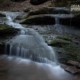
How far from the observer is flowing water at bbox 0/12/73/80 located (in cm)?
707

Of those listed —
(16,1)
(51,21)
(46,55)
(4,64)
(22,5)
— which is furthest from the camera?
(16,1)

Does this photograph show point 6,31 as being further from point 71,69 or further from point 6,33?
point 71,69

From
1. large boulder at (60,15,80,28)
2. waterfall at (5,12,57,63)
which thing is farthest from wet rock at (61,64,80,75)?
large boulder at (60,15,80,28)

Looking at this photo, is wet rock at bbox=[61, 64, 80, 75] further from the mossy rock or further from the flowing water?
the mossy rock

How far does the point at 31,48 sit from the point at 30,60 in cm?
58

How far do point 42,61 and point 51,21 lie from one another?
432 centimetres

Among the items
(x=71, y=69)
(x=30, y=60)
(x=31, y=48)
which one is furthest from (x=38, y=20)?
(x=71, y=69)

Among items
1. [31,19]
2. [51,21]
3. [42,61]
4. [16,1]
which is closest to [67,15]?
[51,21]

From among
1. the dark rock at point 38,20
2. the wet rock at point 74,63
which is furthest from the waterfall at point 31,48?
the dark rock at point 38,20

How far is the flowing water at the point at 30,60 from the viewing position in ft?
23.2

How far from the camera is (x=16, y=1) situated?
67.1 ft

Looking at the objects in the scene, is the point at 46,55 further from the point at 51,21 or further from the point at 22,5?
the point at 22,5

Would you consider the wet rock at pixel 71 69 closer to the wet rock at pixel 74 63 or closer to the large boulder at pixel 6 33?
the wet rock at pixel 74 63

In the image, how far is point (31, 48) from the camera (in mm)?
8906
